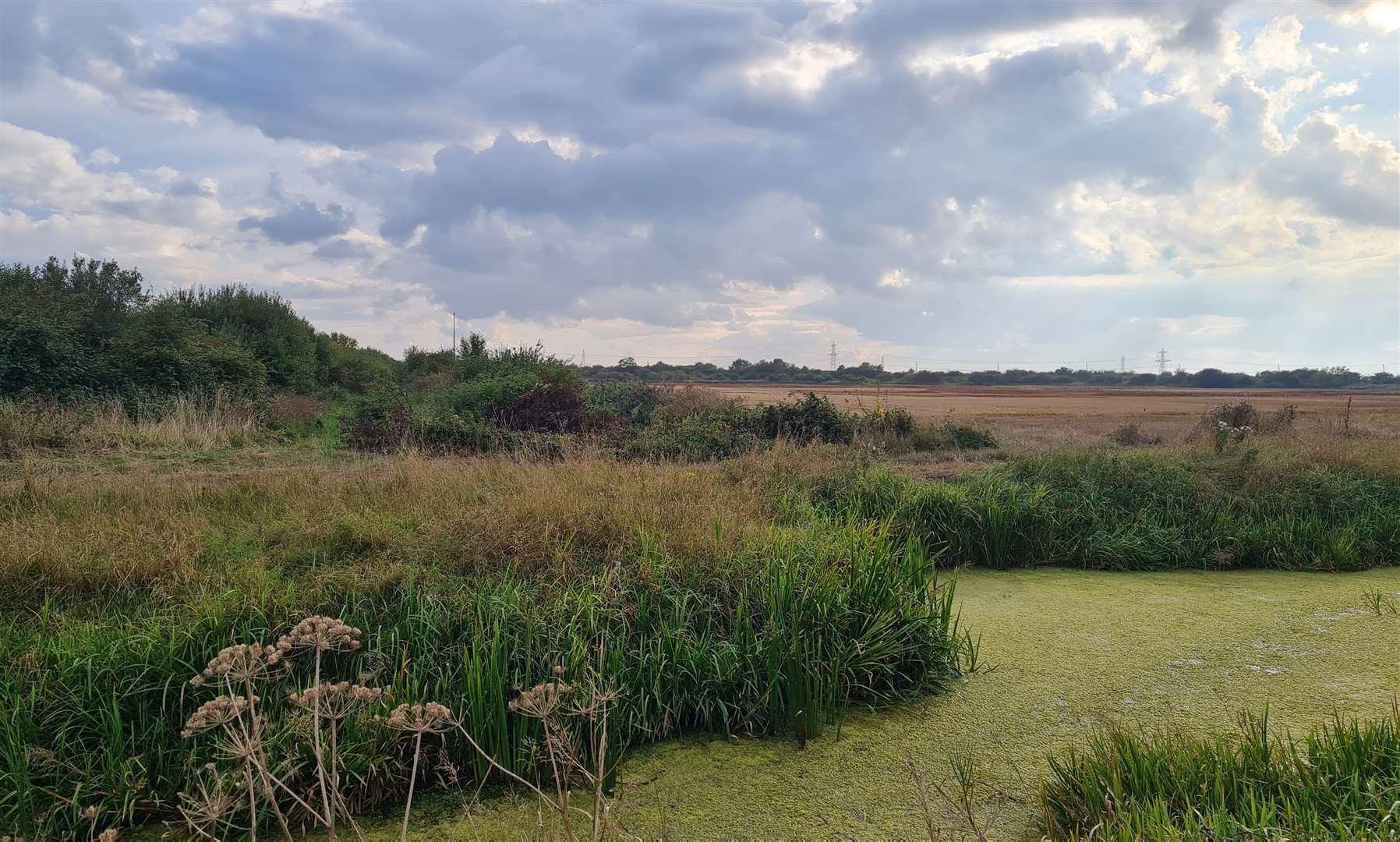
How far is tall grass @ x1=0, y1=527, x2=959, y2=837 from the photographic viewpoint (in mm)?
3248

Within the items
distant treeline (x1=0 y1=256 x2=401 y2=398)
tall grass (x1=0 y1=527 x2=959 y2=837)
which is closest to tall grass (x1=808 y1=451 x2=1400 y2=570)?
tall grass (x1=0 y1=527 x2=959 y2=837)

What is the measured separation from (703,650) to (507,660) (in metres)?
1.02

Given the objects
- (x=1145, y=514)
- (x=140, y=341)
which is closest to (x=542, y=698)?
(x=1145, y=514)

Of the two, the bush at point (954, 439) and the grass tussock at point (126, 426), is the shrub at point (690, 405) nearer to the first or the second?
the bush at point (954, 439)

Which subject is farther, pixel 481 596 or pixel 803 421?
pixel 803 421

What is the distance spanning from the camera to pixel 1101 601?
584cm

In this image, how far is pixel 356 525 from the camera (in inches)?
211

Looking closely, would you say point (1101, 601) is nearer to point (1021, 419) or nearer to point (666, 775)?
point (666, 775)

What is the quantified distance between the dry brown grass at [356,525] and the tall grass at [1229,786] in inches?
93.6

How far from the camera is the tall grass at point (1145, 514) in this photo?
710 cm

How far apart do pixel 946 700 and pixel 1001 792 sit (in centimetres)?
105

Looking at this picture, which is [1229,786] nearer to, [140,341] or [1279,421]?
[1279,421]

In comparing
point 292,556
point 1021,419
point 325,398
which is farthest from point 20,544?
point 1021,419

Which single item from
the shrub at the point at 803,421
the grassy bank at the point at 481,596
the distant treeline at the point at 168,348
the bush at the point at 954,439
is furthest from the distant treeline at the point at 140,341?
the bush at the point at 954,439
